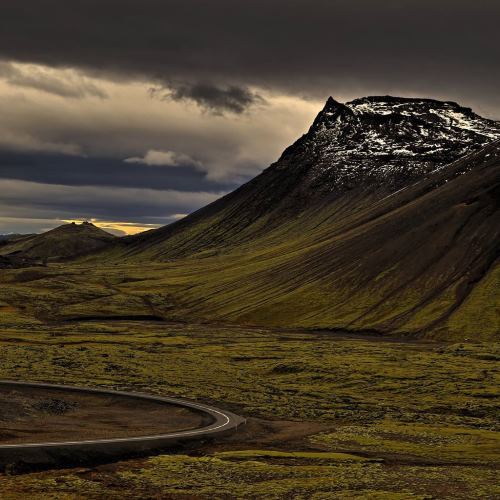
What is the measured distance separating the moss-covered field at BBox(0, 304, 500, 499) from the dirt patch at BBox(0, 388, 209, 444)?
31.3 ft

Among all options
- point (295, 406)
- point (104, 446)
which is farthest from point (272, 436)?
point (295, 406)

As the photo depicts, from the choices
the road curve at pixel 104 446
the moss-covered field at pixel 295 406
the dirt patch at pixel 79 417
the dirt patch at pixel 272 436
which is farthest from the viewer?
the dirt patch at pixel 79 417

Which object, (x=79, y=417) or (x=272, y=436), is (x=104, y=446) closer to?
(x=272, y=436)

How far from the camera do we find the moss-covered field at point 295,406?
2068 inches

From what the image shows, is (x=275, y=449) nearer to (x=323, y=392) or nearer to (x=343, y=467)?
(x=343, y=467)

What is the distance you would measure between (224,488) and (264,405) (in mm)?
45407

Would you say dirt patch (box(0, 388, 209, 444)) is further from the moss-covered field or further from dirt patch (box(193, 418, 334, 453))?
the moss-covered field

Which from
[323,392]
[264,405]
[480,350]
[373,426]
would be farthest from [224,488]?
[480,350]

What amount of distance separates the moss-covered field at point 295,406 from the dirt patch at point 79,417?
375 inches

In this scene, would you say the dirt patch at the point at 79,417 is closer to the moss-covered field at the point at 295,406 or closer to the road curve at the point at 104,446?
the road curve at the point at 104,446

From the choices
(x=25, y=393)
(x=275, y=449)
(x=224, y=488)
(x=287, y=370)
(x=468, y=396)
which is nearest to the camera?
(x=224, y=488)

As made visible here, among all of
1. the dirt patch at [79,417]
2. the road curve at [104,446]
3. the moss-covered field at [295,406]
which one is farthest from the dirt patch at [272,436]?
the dirt patch at [79,417]

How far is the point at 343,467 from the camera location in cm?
5878

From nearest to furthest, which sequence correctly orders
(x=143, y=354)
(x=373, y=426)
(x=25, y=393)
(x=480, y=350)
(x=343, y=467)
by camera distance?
(x=343, y=467), (x=373, y=426), (x=25, y=393), (x=143, y=354), (x=480, y=350)
